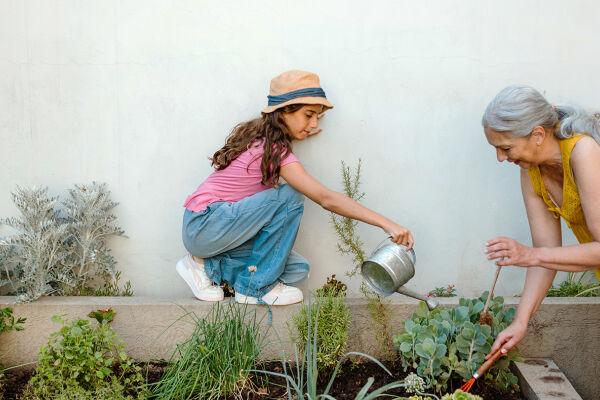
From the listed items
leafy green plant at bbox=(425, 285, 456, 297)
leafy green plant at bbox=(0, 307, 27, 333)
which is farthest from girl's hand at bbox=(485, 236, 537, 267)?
leafy green plant at bbox=(0, 307, 27, 333)

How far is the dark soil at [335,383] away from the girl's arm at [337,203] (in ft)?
2.15

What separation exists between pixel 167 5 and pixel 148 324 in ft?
5.62

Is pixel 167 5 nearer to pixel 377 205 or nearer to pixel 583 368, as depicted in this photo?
pixel 377 205

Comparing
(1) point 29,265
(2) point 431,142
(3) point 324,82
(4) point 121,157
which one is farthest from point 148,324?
(2) point 431,142

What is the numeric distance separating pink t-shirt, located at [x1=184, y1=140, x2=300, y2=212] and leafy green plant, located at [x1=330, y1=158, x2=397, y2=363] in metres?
0.47

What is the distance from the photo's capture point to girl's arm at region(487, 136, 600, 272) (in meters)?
2.11

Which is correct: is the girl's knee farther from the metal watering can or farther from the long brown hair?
the metal watering can

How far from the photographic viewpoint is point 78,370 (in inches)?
95.3

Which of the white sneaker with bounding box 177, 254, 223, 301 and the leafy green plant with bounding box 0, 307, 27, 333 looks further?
the white sneaker with bounding box 177, 254, 223, 301

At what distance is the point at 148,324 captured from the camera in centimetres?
291

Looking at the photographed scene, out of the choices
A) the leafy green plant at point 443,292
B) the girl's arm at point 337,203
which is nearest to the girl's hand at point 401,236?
the girl's arm at point 337,203

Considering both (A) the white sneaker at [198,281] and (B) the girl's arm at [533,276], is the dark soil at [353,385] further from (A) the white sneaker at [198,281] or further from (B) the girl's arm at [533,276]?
(A) the white sneaker at [198,281]

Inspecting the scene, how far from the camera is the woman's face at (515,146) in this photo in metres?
2.21

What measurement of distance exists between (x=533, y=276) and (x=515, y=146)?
0.60 m
